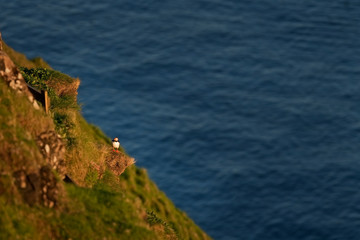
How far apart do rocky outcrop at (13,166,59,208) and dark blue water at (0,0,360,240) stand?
51.4 metres

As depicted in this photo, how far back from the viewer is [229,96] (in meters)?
110

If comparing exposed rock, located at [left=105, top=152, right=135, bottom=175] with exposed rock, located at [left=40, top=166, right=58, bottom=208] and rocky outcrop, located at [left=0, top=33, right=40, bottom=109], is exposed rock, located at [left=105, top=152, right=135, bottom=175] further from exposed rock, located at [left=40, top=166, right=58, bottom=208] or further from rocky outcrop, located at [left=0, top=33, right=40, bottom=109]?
exposed rock, located at [left=40, top=166, right=58, bottom=208]

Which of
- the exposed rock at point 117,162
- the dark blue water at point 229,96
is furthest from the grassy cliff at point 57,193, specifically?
the dark blue water at point 229,96

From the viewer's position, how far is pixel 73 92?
50.1 metres

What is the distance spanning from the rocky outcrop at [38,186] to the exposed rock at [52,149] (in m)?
2.37

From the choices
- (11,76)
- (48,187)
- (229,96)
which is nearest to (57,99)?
(11,76)

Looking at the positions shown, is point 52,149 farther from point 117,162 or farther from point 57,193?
point 117,162

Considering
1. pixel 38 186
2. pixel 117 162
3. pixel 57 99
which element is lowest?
pixel 38 186

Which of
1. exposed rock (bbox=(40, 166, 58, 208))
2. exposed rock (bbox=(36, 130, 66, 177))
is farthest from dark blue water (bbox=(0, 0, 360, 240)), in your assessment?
exposed rock (bbox=(40, 166, 58, 208))

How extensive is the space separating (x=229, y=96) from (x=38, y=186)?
251 feet

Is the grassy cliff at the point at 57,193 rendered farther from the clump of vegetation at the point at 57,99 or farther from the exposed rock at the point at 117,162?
the exposed rock at the point at 117,162

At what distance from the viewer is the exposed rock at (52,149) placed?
37.7 m

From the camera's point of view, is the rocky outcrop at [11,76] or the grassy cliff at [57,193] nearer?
the grassy cliff at [57,193]

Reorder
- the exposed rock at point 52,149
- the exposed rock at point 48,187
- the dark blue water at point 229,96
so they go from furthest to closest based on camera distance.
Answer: the dark blue water at point 229,96 → the exposed rock at point 52,149 → the exposed rock at point 48,187
